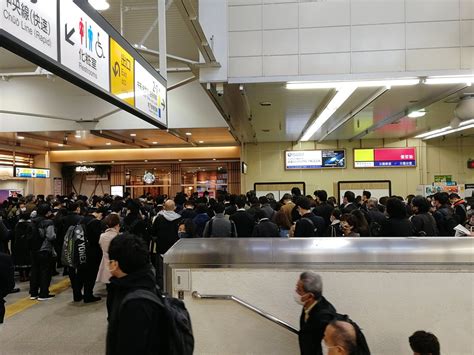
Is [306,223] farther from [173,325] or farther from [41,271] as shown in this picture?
[41,271]

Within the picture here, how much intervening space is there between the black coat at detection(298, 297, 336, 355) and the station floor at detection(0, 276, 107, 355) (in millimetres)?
2676

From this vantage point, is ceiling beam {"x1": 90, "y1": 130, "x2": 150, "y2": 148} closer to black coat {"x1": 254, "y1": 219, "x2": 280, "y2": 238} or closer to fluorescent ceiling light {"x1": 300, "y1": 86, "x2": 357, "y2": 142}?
fluorescent ceiling light {"x1": 300, "y1": 86, "x2": 357, "y2": 142}

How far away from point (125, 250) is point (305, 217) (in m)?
3.47

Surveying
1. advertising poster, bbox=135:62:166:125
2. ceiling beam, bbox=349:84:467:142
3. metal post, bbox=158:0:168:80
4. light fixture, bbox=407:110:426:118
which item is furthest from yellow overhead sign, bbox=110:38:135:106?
light fixture, bbox=407:110:426:118

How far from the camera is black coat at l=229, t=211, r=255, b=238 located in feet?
20.1

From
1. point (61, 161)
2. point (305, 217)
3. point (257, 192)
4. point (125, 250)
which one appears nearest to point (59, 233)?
point (305, 217)

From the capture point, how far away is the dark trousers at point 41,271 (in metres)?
6.01

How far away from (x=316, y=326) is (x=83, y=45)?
222 cm

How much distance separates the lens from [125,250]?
6.30 feet

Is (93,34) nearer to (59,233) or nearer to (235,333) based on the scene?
(235,333)

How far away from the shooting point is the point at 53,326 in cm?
485

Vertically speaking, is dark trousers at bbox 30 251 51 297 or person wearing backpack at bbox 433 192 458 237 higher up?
person wearing backpack at bbox 433 192 458 237

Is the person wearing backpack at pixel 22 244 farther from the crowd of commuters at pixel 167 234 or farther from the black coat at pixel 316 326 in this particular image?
the black coat at pixel 316 326

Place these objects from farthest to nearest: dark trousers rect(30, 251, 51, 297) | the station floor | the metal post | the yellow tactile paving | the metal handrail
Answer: dark trousers rect(30, 251, 51, 297) < the yellow tactile paving < the station floor < the metal post < the metal handrail
